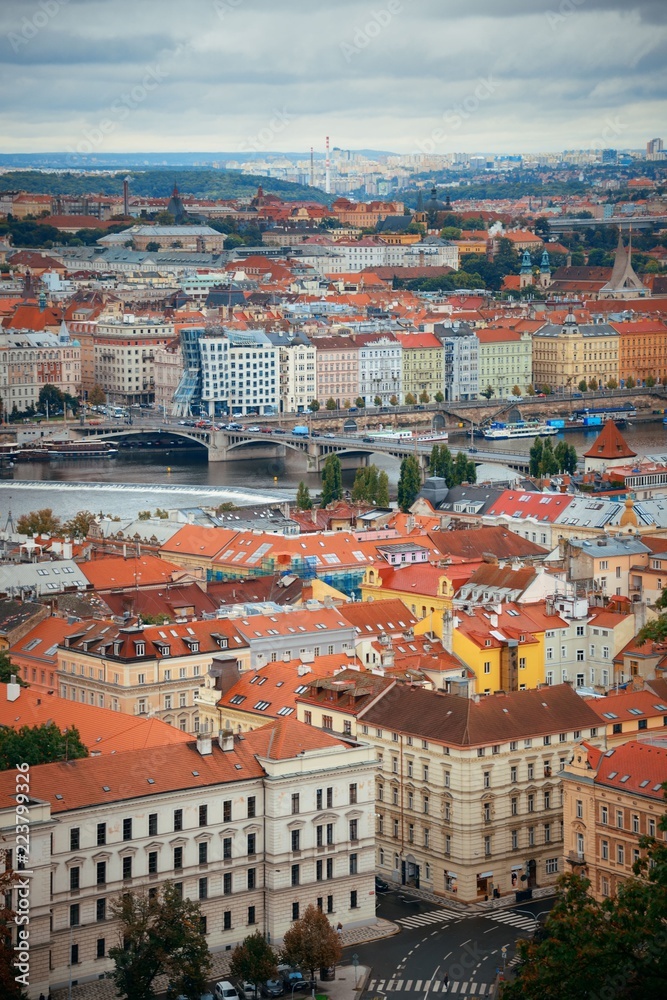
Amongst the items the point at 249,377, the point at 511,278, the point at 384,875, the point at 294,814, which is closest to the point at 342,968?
the point at 294,814

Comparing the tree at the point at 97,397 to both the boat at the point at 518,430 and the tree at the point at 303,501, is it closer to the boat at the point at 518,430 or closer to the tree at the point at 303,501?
the boat at the point at 518,430

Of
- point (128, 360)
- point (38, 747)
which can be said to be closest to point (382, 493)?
point (38, 747)

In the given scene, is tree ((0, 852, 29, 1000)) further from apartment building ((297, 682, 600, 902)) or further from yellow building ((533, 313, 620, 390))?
yellow building ((533, 313, 620, 390))

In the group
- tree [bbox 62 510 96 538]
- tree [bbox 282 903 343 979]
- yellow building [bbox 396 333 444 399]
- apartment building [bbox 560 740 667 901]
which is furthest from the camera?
yellow building [bbox 396 333 444 399]

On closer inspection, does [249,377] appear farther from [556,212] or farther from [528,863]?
[556,212]

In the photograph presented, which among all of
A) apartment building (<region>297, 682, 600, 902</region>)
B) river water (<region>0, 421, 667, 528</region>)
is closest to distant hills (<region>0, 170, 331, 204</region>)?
river water (<region>0, 421, 667, 528</region>)
